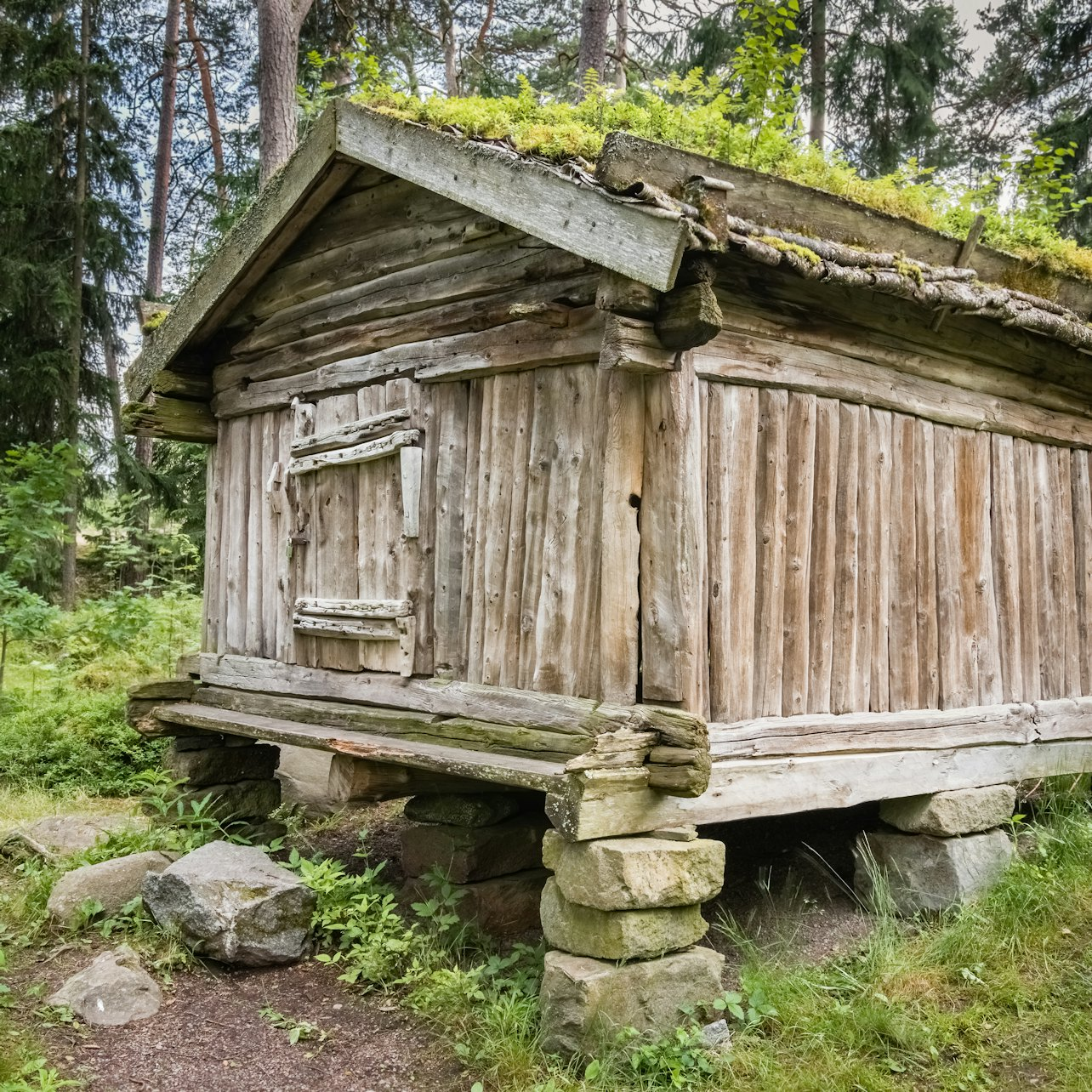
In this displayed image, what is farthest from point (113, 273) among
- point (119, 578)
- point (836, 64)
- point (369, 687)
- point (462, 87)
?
point (369, 687)

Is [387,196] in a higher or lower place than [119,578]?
higher

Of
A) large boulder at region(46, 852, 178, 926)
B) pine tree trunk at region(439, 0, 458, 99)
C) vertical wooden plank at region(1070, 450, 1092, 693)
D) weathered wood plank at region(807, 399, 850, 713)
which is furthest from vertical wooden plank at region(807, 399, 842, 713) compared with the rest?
pine tree trunk at region(439, 0, 458, 99)

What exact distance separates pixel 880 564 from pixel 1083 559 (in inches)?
87.9

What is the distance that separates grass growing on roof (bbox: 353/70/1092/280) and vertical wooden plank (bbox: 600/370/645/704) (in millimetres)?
1215

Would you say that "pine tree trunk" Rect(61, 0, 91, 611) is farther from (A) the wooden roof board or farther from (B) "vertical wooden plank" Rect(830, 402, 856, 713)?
(B) "vertical wooden plank" Rect(830, 402, 856, 713)

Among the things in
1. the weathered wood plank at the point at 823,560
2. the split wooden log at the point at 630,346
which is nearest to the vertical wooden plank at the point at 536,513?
the split wooden log at the point at 630,346

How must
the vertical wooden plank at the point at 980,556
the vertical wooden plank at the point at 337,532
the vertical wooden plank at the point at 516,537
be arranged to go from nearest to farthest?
the vertical wooden plank at the point at 516,537
the vertical wooden plank at the point at 980,556
the vertical wooden plank at the point at 337,532

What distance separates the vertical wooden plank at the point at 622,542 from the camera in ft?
14.7

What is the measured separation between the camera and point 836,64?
15977 mm

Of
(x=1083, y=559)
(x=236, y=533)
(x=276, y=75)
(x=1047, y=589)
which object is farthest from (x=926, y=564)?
(x=276, y=75)

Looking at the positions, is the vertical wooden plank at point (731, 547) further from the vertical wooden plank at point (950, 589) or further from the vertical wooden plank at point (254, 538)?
the vertical wooden plank at point (254, 538)

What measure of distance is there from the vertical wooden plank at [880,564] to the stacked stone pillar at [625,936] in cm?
159

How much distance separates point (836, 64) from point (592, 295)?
13.6 meters

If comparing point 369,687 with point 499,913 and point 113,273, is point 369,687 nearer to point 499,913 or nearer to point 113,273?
point 499,913
